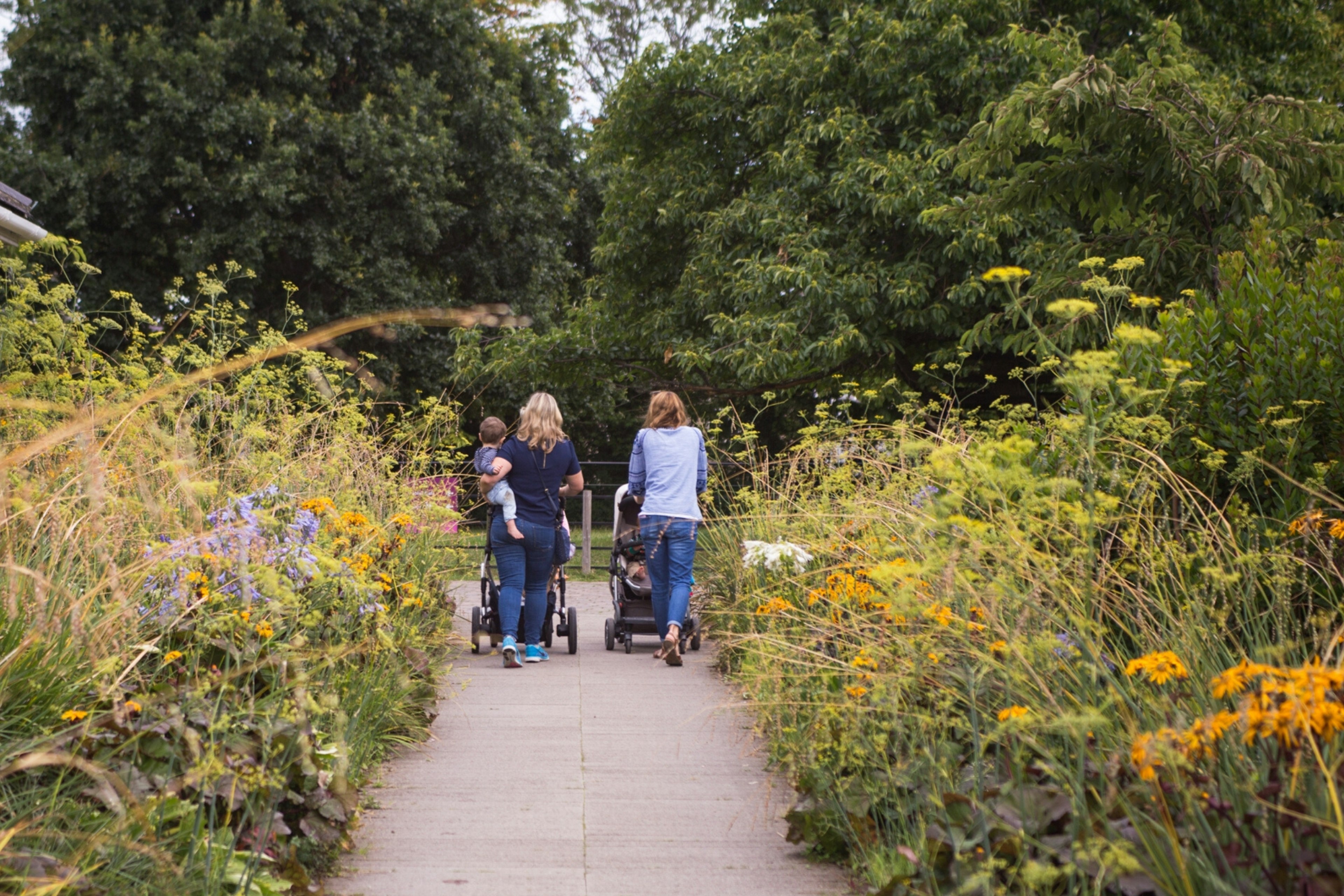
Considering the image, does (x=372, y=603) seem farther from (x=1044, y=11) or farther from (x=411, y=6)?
(x=411, y=6)

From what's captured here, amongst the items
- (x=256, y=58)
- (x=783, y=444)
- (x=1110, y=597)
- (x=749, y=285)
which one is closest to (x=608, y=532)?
(x=783, y=444)

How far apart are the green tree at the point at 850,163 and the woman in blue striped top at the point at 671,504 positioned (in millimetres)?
4197

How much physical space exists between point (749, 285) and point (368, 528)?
30.6 ft

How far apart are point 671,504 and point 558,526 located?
2.77 feet

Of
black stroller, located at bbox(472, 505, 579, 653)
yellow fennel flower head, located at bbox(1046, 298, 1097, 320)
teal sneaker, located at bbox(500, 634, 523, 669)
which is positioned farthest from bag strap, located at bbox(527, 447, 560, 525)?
yellow fennel flower head, located at bbox(1046, 298, 1097, 320)

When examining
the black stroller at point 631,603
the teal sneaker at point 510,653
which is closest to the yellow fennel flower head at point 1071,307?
the teal sneaker at point 510,653

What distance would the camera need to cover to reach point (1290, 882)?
2.23 m

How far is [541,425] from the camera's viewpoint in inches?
310

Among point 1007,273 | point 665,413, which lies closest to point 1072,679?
point 1007,273

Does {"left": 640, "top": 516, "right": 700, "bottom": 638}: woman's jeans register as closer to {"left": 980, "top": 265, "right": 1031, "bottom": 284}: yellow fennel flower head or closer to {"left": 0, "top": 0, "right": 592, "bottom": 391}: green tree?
{"left": 980, "top": 265, "right": 1031, "bottom": 284}: yellow fennel flower head

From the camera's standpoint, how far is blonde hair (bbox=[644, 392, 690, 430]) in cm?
808

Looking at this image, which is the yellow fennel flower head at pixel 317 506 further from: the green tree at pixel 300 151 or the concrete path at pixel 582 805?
the green tree at pixel 300 151

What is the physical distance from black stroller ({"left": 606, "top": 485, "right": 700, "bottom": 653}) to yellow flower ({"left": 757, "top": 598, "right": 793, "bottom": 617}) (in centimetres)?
261

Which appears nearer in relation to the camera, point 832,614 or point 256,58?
point 832,614
